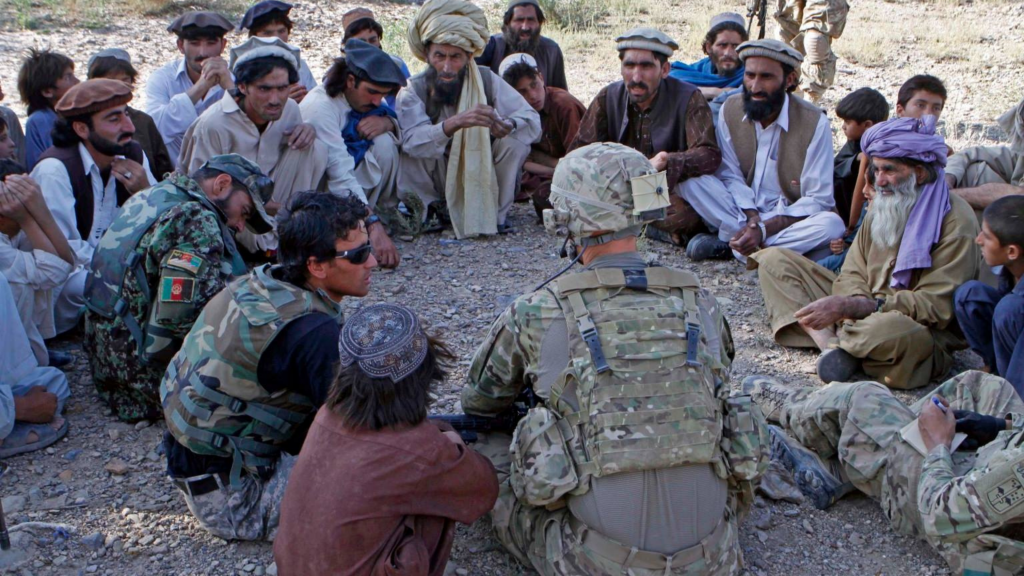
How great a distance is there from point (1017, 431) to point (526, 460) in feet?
5.31

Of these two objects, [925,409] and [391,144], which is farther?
[391,144]

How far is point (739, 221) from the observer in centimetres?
583

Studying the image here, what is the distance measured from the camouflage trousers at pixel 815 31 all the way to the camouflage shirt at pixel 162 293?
7555 mm

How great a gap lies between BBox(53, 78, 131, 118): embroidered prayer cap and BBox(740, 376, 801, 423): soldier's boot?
348cm

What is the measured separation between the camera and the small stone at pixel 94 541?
3264 mm

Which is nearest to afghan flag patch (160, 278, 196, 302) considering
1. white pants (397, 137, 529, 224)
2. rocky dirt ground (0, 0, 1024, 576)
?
rocky dirt ground (0, 0, 1024, 576)

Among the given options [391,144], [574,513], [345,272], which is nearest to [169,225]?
[345,272]

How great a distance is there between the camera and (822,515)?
3.47 meters

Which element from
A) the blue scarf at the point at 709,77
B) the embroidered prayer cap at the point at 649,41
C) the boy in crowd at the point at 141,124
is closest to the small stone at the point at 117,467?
the boy in crowd at the point at 141,124

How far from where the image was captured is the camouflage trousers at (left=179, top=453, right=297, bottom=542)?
321 cm

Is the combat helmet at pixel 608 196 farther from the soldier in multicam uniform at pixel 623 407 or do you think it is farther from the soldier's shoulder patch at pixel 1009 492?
the soldier's shoulder patch at pixel 1009 492

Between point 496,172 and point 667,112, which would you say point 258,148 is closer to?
point 496,172

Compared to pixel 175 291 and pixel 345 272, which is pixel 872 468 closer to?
pixel 345 272

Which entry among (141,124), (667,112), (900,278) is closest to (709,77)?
(667,112)
